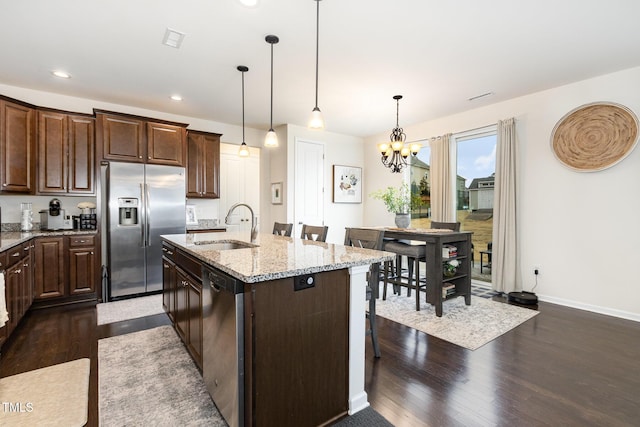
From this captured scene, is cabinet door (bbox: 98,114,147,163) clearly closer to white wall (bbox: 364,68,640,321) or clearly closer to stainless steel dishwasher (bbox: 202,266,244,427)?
stainless steel dishwasher (bbox: 202,266,244,427)

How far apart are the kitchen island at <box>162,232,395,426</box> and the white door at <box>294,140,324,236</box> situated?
3653 millimetres

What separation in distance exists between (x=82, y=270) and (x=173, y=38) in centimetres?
313

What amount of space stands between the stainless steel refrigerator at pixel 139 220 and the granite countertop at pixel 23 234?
38 cm

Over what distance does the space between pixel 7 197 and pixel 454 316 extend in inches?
228

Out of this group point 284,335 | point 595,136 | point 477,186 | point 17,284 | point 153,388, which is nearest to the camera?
point 284,335

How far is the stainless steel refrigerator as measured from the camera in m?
3.99

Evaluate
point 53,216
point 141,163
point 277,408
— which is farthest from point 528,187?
point 53,216

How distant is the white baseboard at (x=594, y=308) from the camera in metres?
3.39

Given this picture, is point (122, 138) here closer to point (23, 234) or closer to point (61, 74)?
point (61, 74)

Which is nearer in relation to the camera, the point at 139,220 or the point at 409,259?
the point at 409,259

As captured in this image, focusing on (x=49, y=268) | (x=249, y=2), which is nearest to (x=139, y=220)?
(x=49, y=268)

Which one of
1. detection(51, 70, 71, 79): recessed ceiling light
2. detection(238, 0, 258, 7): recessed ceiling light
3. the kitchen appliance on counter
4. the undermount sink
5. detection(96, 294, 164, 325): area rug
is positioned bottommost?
detection(96, 294, 164, 325): area rug

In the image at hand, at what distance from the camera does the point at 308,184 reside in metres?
5.78

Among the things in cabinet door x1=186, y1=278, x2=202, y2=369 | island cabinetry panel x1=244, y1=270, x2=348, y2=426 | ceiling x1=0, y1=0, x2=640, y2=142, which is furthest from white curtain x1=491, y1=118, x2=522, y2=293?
cabinet door x1=186, y1=278, x2=202, y2=369
